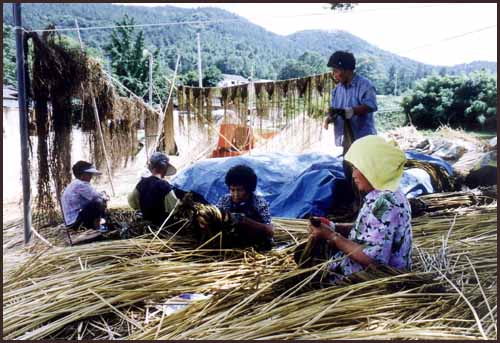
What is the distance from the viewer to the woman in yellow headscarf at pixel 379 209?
1816mm

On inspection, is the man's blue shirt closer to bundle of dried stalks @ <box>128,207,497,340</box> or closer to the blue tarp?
the blue tarp

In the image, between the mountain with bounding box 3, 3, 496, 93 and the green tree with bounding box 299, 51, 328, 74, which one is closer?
the mountain with bounding box 3, 3, 496, 93

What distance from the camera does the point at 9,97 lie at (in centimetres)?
261

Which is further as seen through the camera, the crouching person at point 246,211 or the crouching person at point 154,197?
the crouching person at point 154,197

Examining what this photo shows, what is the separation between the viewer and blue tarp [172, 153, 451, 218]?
2756 mm

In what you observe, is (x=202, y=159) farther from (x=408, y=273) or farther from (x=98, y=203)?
(x=408, y=273)

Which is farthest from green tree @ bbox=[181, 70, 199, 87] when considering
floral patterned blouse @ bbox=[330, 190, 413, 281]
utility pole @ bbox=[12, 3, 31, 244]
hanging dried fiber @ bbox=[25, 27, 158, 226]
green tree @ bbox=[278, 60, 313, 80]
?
floral patterned blouse @ bbox=[330, 190, 413, 281]

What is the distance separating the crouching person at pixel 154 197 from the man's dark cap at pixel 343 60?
4.18 ft

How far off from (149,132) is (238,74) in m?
0.78

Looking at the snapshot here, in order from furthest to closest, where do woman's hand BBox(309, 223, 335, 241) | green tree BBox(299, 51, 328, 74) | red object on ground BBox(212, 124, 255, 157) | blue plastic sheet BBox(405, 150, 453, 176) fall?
red object on ground BBox(212, 124, 255, 157)
blue plastic sheet BBox(405, 150, 453, 176)
green tree BBox(299, 51, 328, 74)
woman's hand BBox(309, 223, 335, 241)

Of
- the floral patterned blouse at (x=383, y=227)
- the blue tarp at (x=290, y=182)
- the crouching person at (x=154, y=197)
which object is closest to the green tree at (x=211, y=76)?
the blue tarp at (x=290, y=182)

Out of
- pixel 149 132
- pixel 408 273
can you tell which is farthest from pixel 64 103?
pixel 408 273

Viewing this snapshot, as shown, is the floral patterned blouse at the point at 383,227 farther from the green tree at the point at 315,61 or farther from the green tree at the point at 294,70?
the green tree at the point at 294,70

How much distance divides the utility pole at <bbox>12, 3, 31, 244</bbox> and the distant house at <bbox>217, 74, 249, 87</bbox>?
1.36 metres
